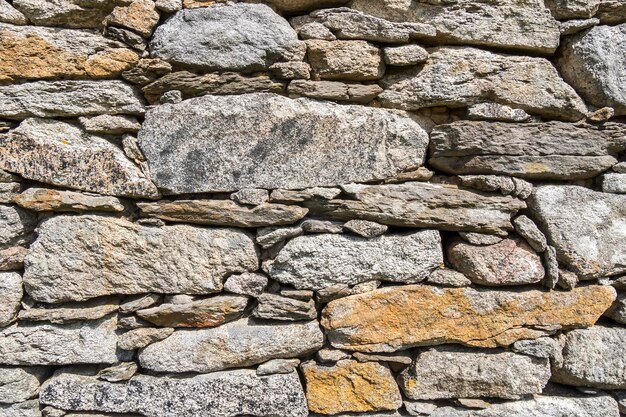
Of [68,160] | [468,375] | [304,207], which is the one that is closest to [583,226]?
[468,375]

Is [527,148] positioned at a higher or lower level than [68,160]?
higher

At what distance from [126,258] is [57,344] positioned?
1.49ft

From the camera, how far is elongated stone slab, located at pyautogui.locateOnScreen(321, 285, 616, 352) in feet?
5.87

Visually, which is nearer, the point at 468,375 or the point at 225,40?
the point at 225,40

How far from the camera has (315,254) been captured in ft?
5.75

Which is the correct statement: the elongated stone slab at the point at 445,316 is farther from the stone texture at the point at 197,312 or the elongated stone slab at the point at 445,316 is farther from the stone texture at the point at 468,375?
the stone texture at the point at 197,312

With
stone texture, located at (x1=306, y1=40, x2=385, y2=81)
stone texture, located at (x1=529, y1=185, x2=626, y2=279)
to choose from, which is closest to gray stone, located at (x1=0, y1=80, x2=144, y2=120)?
stone texture, located at (x1=306, y1=40, x2=385, y2=81)

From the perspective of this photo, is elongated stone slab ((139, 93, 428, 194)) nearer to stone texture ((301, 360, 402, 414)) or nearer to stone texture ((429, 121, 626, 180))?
stone texture ((429, 121, 626, 180))

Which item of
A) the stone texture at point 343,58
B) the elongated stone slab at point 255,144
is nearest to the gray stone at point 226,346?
the elongated stone slab at point 255,144

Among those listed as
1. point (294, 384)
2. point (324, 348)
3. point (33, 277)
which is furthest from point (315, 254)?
point (33, 277)

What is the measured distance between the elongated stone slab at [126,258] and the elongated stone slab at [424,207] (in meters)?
0.43

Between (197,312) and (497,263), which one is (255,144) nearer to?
(197,312)

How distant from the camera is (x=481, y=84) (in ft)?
6.00

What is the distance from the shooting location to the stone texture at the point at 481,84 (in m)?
1.81
